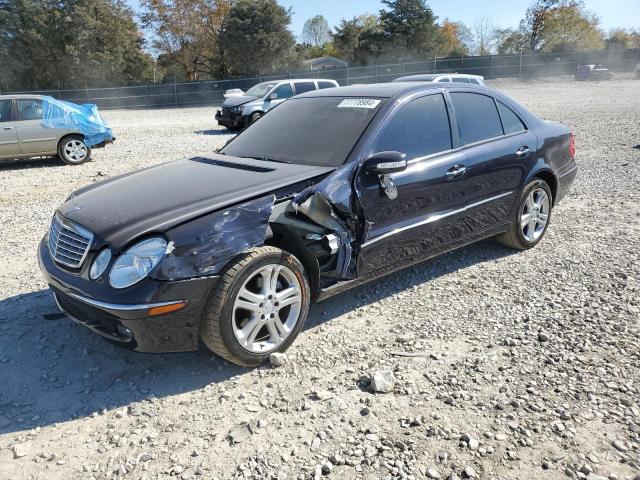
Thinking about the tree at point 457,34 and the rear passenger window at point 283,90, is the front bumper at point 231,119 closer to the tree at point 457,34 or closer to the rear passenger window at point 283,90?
the rear passenger window at point 283,90

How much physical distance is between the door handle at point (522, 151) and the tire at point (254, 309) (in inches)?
101

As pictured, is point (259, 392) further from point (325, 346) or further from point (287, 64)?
point (287, 64)

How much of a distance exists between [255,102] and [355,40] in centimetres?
3961

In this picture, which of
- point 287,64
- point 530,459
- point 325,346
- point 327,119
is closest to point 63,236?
point 325,346

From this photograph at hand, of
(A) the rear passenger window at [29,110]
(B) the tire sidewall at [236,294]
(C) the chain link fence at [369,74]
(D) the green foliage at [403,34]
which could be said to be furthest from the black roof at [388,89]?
(D) the green foliage at [403,34]

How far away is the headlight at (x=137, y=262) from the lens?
2.89 meters

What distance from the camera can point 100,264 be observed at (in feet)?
9.82

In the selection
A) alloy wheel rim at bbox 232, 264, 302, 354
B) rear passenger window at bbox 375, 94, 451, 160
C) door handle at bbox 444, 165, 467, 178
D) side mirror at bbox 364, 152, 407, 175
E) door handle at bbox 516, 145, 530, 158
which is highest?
rear passenger window at bbox 375, 94, 451, 160

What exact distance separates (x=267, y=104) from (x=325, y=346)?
14.2 meters

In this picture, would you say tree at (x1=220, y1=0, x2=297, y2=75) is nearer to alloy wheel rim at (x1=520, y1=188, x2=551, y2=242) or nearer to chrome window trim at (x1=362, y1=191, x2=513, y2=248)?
alloy wheel rim at (x1=520, y1=188, x2=551, y2=242)

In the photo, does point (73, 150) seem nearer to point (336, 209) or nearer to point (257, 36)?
point (336, 209)

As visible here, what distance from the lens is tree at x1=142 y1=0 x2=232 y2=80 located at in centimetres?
4794

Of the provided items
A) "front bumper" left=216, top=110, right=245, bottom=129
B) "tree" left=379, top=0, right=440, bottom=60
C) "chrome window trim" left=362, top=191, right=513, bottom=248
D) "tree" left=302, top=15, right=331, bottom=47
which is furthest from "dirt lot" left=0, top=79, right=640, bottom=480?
"tree" left=302, top=15, right=331, bottom=47

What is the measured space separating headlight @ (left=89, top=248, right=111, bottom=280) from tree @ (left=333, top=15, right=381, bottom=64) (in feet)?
159
